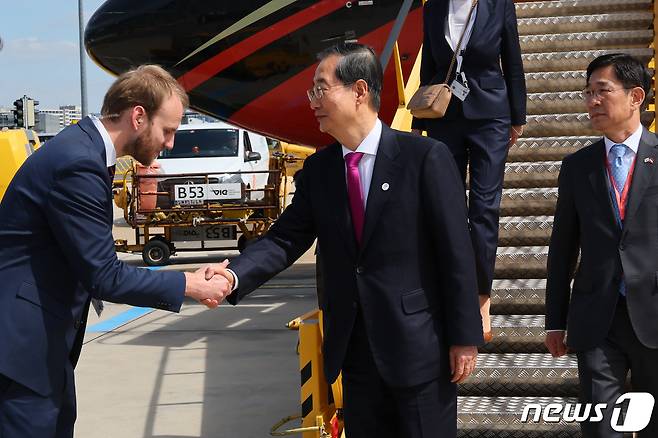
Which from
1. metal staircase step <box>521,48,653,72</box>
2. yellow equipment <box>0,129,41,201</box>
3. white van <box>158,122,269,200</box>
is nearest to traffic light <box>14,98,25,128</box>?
white van <box>158,122,269,200</box>

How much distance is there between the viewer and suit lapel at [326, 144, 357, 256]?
11.0 ft

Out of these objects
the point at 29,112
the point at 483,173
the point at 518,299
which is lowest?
the point at 518,299

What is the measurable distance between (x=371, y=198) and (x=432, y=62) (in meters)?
2.17

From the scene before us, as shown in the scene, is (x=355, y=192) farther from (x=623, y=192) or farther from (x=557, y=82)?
(x=557, y=82)

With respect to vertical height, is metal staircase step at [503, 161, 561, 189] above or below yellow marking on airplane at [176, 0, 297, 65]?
below

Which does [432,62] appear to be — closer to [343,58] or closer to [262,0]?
[343,58]

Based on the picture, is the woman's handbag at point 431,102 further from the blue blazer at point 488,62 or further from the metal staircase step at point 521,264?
the metal staircase step at point 521,264

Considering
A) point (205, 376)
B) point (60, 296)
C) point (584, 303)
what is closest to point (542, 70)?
point (205, 376)

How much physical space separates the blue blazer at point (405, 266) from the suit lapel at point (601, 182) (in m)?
0.67

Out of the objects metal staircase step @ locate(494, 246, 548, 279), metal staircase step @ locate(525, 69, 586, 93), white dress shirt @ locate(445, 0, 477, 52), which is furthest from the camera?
metal staircase step @ locate(525, 69, 586, 93)

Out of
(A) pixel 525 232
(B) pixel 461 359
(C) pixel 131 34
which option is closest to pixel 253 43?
(C) pixel 131 34

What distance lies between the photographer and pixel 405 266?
3.28 m

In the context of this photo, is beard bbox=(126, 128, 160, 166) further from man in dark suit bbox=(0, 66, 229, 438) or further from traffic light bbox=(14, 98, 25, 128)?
traffic light bbox=(14, 98, 25, 128)

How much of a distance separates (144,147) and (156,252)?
12.5m
